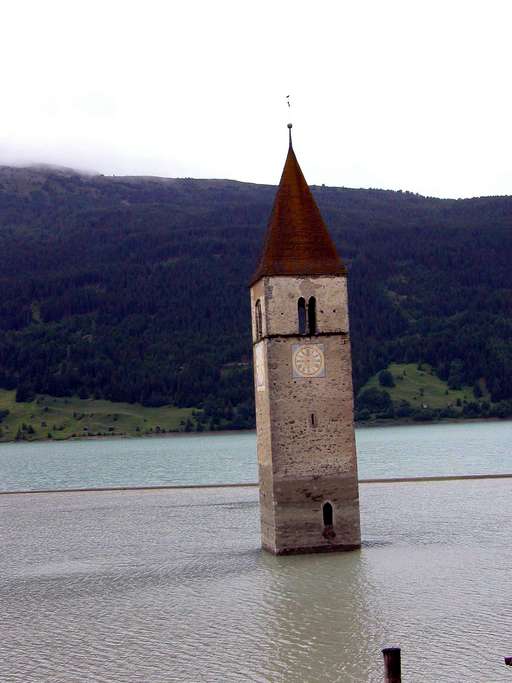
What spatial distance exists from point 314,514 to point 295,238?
9397mm

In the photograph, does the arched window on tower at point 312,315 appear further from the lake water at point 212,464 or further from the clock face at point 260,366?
the lake water at point 212,464

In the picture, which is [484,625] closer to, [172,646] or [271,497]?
[172,646]

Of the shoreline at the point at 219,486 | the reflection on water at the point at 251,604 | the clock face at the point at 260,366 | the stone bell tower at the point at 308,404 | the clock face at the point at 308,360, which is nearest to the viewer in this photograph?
the reflection on water at the point at 251,604

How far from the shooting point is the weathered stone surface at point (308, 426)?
3903cm

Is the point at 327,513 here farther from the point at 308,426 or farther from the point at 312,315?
the point at 312,315

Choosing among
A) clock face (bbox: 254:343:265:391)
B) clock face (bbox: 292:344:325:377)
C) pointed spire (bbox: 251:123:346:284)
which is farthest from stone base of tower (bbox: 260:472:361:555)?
pointed spire (bbox: 251:123:346:284)

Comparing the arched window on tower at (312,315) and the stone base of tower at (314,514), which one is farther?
the arched window on tower at (312,315)

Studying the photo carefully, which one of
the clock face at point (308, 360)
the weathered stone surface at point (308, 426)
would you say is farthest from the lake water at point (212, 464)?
the clock face at point (308, 360)

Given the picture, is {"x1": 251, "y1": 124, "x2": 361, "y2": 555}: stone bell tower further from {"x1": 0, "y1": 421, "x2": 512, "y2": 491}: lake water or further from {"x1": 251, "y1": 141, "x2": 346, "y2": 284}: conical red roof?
{"x1": 0, "y1": 421, "x2": 512, "y2": 491}: lake water

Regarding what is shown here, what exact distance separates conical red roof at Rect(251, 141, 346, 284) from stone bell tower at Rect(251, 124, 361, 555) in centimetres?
5

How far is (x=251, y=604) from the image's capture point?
3312 centimetres

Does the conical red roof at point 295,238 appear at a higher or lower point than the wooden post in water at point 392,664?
higher

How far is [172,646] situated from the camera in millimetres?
28594

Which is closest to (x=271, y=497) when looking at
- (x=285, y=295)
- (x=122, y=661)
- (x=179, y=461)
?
(x=285, y=295)
